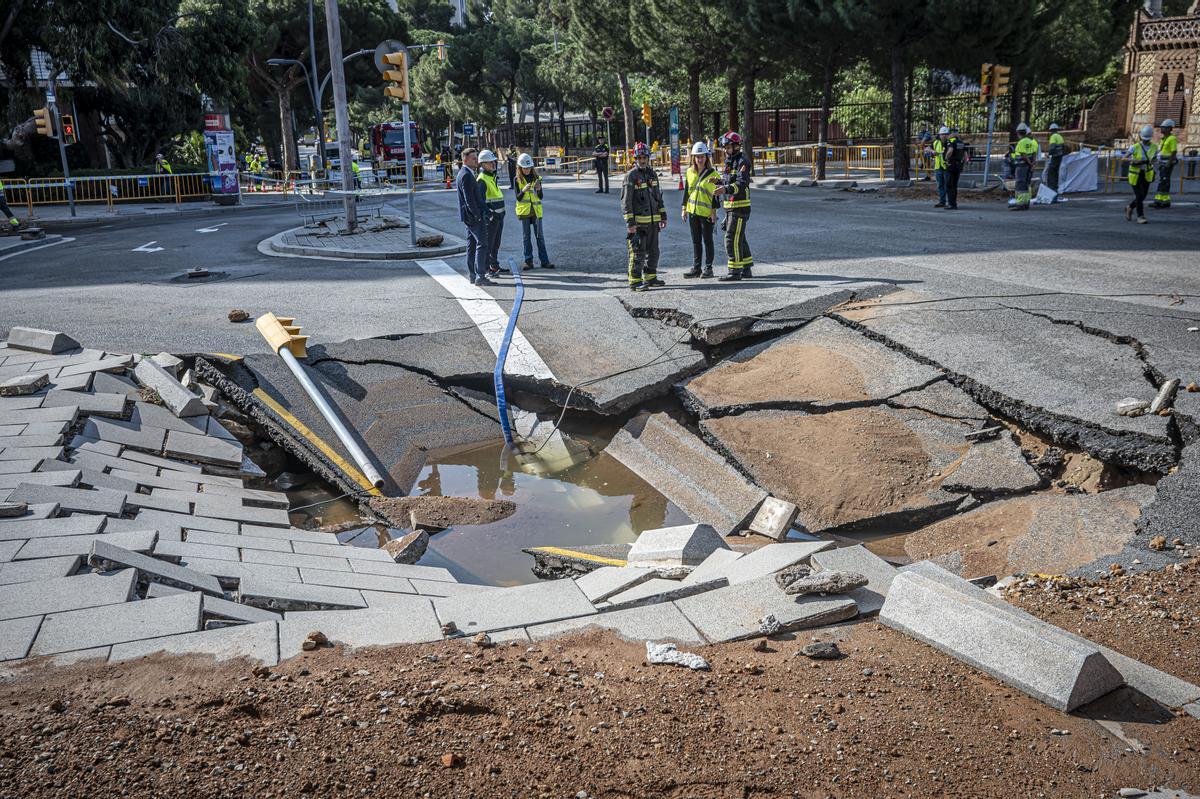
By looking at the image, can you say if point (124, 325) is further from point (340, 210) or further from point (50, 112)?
point (50, 112)

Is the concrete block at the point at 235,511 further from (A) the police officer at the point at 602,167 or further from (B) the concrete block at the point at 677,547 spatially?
(A) the police officer at the point at 602,167

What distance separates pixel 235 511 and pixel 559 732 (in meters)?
4.17

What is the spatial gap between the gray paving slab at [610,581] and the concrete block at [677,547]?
0.32 metres

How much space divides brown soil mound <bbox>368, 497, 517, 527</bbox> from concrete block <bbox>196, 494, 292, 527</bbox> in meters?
0.83

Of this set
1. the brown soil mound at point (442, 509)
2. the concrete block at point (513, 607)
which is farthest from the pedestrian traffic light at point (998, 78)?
the concrete block at point (513, 607)

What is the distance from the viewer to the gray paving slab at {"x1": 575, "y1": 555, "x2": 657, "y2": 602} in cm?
498

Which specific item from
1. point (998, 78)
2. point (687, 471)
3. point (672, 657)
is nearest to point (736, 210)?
point (687, 471)

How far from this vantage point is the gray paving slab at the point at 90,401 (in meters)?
7.68

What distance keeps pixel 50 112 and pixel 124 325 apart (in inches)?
989

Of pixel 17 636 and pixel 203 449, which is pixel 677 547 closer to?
pixel 17 636

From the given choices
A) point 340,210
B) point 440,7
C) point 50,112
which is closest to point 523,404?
point 340,210

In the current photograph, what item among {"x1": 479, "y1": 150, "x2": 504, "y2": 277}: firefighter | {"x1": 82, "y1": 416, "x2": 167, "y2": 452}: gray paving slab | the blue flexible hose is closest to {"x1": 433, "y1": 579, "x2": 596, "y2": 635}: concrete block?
{"x1": 82, "y1": 416, "x2": 167, "y2": 452}: gray paving slab

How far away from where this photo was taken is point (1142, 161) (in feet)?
57.6

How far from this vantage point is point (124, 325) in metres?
11.4
